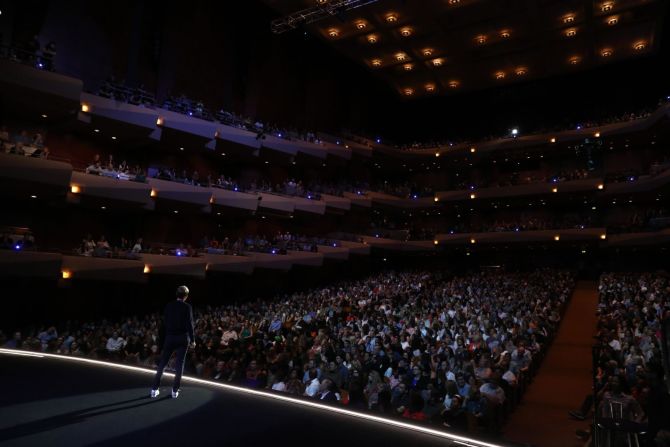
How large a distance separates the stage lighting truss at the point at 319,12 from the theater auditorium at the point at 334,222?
153mm

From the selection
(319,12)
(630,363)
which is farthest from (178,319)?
(319,12)

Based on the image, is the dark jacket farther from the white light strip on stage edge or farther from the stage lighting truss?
the stage lighting truss

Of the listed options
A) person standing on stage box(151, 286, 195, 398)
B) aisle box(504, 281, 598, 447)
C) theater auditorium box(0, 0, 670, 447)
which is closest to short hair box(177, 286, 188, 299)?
person standing on stage box(151, 286, 195, 398)

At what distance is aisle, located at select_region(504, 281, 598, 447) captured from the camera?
6.99m

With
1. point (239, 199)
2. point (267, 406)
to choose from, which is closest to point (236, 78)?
point (239, 199)

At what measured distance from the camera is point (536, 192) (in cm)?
2412

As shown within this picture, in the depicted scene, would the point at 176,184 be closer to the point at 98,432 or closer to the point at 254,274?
the point at 254,274

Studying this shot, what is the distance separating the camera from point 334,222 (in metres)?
26.5

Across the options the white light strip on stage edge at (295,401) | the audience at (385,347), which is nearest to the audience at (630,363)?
the white light strip on stage edge at (295,401)

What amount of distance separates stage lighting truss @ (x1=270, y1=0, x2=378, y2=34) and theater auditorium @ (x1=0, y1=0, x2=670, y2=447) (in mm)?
153

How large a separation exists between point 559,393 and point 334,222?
18483 millimetres

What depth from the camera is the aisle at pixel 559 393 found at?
6.99m

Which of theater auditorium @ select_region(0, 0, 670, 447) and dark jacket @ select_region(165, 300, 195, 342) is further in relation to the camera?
theater auditorium @ select_region(0, 0, 670, 447)

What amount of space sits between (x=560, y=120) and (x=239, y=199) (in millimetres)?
18436
